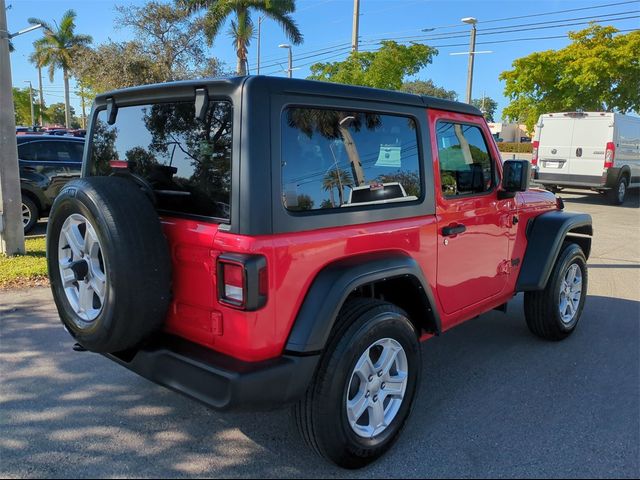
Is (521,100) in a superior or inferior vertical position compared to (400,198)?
superior

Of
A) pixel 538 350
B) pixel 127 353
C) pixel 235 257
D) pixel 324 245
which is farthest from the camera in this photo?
pixel 538 350

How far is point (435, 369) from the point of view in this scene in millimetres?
3920

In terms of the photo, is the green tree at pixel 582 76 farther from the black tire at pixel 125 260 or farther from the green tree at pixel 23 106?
the green tree at pixel 23 106

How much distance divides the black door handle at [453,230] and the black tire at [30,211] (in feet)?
24.8

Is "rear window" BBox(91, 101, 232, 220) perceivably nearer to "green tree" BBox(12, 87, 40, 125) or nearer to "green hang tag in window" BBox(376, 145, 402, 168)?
"green hang tag in window" BBox(376, 145, 402, 168)

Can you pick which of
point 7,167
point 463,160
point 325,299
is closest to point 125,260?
point 325,299

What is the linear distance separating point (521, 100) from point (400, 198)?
23.1 m

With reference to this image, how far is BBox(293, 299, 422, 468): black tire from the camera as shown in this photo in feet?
8.10

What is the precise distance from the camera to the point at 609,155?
13.4 metres

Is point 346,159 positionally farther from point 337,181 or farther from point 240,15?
point 240,15

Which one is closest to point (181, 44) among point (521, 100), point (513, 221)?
point (521, 100)

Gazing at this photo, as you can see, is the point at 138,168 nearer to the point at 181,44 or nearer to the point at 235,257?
the point at 235,257

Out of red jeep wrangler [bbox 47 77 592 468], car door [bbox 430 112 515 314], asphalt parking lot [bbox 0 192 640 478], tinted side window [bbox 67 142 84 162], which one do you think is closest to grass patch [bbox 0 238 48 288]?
asphalt parking lot [bbox 0 192 640 478]

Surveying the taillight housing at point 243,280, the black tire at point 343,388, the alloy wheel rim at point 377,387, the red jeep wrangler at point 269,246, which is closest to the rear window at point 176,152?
the red jeep wrangler at point 269,246
